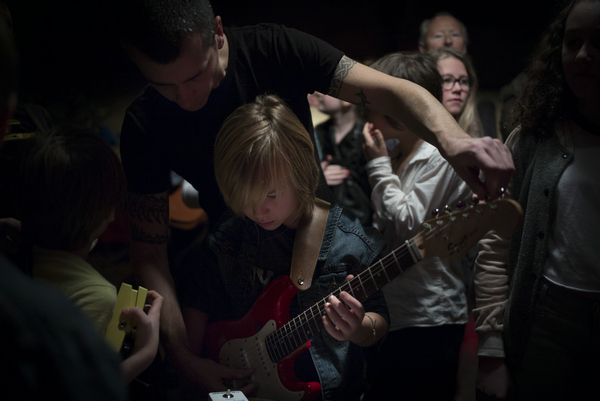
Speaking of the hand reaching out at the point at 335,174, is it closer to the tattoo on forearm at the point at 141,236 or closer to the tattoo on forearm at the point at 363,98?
the tattoo on forearm at the point at 363,98

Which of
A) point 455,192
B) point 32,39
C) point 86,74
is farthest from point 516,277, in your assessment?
point 32,39

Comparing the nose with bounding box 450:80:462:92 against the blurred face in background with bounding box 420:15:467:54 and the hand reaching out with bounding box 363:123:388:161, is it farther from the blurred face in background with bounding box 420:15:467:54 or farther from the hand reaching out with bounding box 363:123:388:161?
the hand reaching out with bounding box 363:123:388:161

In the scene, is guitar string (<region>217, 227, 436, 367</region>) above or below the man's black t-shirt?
below

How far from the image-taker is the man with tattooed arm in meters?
1.12

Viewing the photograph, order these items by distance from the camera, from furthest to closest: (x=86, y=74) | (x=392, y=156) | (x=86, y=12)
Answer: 1. (x=392, y=156)
2. (x=86, y=74)
3. (x=86, y=12)

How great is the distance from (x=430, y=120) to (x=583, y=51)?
418 millimetres

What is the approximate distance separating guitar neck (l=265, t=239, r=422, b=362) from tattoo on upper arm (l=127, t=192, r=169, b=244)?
539 millimetres

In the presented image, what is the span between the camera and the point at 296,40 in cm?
131

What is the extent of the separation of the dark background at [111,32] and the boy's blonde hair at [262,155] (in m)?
0.48

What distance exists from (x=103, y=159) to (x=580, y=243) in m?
1.36

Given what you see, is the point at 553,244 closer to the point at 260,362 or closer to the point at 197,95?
the point at 260,362

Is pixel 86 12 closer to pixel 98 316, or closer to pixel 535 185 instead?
pixel 98 316

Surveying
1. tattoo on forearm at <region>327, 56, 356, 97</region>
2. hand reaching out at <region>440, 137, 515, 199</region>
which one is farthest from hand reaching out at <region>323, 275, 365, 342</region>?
tattoo on forearm at <region>327, 56, 356, 97</region>

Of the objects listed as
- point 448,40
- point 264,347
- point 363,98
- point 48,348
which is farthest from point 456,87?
point 48,348
